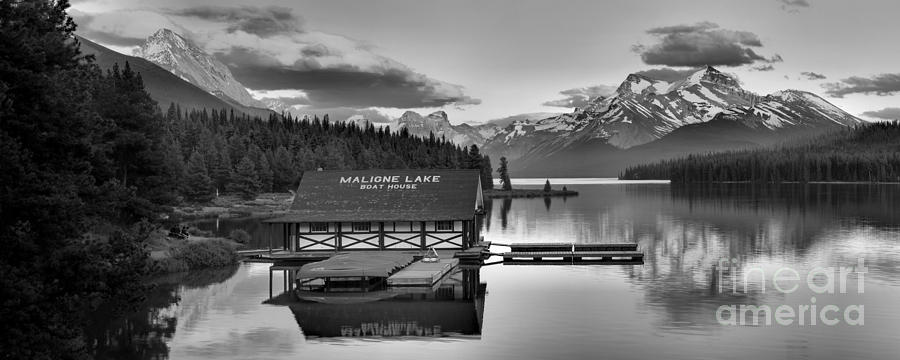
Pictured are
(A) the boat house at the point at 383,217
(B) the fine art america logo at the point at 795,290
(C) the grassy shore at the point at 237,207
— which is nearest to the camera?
(B) the fine art america logo at the point at 795,290

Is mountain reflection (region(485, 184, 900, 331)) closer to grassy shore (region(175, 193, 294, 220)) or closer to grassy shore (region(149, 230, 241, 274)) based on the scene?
→ grassy shore (region(149, 230, 241, 274))

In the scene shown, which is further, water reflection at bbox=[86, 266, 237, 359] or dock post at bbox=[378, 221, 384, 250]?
dock post at bbox=[378, 221, 384, 250]

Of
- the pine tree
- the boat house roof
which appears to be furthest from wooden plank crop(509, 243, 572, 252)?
the pine tree

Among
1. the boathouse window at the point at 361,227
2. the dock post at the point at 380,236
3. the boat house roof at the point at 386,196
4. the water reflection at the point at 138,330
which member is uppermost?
the boat house roof at the point at 386,196

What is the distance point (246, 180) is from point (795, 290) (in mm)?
113652

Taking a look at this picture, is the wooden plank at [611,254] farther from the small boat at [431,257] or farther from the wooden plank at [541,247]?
the small boat at [431,257]

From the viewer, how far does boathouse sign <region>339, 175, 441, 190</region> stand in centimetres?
6366

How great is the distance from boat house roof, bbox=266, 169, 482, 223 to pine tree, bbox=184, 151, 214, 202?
71700 mm

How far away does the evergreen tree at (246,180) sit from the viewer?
146 m

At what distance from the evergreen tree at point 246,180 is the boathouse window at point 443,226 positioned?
9051 centimetres

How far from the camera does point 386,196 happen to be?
6244 centimetres

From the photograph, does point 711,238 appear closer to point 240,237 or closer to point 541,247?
point 541,247

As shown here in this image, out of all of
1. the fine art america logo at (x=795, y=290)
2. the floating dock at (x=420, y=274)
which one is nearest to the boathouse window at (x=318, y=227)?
the floating dock at (x=420, y=274)

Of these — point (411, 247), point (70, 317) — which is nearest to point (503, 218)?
point (411, 247)
